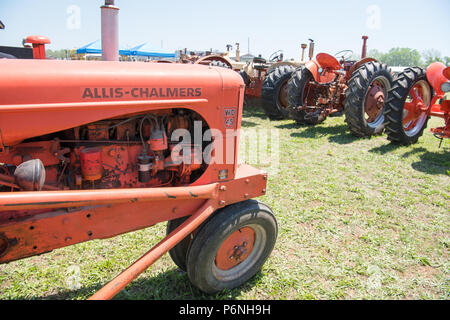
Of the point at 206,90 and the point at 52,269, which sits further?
the point at 52,269

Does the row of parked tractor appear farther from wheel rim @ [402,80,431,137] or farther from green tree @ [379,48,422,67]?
green tree @ [379,48,422,67]

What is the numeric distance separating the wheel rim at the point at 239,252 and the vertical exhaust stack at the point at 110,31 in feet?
6.77

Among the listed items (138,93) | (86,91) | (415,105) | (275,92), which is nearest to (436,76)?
(415,105)

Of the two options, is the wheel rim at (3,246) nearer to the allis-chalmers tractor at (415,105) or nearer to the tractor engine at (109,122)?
the tractor engine at (109,122)

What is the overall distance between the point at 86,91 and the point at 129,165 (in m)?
0.63

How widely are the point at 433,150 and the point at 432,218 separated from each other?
3.30m

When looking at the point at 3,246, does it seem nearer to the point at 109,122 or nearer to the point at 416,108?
the point at 109,122

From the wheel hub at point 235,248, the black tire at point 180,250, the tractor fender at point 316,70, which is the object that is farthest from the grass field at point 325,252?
the tractor fender at point 316,70

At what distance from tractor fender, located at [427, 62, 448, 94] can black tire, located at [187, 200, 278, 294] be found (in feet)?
18.9

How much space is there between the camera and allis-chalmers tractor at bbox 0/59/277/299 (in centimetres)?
167

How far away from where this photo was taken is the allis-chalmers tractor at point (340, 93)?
6.93 meters

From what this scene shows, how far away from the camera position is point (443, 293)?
100 inches
